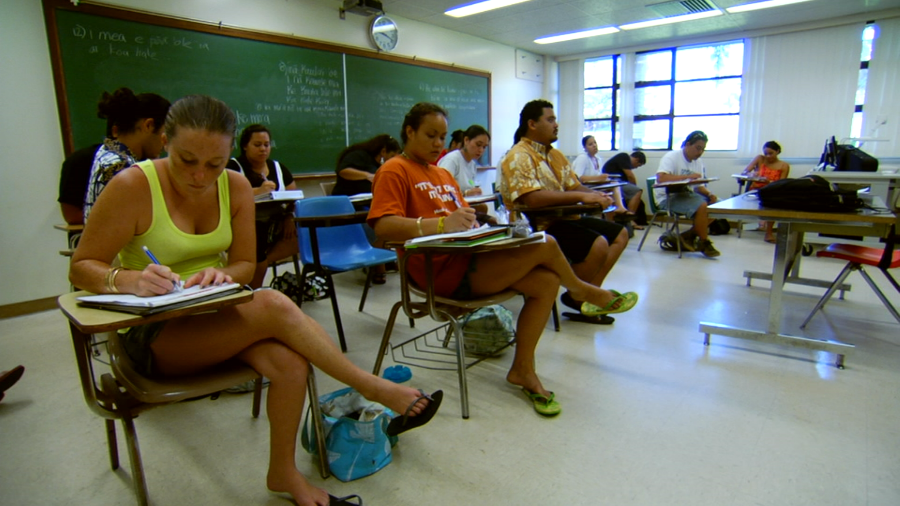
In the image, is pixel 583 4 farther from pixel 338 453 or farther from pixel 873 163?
pixel 338 453

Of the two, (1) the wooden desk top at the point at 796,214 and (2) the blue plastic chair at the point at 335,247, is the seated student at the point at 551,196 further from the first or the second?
(2) the blue plastic chair at the point at 335,247

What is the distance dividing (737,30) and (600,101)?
205 cm

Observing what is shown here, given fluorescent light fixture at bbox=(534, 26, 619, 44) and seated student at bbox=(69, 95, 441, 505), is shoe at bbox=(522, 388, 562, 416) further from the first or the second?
fluorescent light fixture at bbox=(534, 26, 619, 44)

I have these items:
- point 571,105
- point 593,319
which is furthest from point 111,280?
point 571,105

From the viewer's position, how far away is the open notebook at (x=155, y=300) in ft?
3.25

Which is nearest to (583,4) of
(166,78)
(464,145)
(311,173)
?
(464,145)

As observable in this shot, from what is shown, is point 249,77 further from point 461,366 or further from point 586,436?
point 586,436

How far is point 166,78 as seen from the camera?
3816 mm

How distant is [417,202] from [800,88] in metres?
6.66

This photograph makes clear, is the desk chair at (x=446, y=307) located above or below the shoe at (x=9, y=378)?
above

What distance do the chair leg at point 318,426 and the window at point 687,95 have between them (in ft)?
23.9

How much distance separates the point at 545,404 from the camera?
1.89 metres

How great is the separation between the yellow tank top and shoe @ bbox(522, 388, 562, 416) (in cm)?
126

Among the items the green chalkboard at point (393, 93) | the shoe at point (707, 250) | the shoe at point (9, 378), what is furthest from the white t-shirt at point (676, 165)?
the shoe at point (9, 378)
